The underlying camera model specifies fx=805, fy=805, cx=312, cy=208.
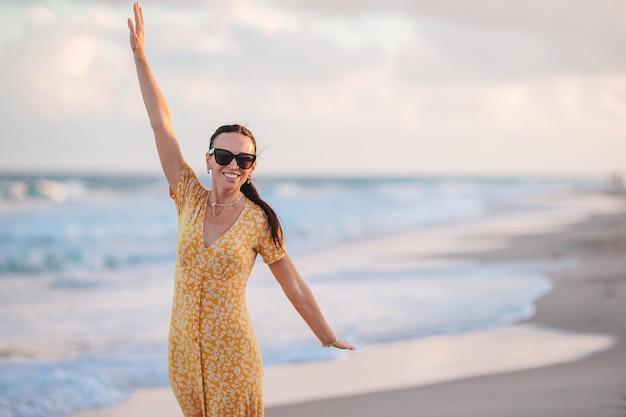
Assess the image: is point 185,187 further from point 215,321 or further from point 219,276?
point 215,321

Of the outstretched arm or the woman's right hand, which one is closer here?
the outstretched arm

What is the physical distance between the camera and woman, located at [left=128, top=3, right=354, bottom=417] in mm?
2789

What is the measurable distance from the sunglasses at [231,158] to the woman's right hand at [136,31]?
1.89ft

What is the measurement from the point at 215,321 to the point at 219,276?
16cm

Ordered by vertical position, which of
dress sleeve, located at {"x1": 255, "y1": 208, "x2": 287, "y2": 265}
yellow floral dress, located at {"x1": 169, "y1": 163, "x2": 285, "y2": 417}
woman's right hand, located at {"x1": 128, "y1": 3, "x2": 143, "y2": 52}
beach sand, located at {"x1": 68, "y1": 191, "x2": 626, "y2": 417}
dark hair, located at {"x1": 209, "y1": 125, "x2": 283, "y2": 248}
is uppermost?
woman's right hand, located at {"x1": 128, "y1": 3, "x2": 143, "y2": 52}

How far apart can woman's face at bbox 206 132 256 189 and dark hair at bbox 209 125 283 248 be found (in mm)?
17

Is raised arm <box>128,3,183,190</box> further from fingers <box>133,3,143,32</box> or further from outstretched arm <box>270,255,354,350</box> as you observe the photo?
outstretched arm <box>270,255,354,350</box>

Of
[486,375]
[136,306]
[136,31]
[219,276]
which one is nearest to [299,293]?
[219,276]

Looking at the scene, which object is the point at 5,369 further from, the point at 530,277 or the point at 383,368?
the point at 530,277

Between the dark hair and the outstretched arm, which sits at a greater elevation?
the dark hair

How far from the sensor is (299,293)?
9.83ft

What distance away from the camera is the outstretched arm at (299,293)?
9.73ft

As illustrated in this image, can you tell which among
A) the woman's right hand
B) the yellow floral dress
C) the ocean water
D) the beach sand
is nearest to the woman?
the yellow floral dress

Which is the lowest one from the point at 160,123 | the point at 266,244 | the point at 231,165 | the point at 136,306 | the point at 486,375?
the point at 486,375
